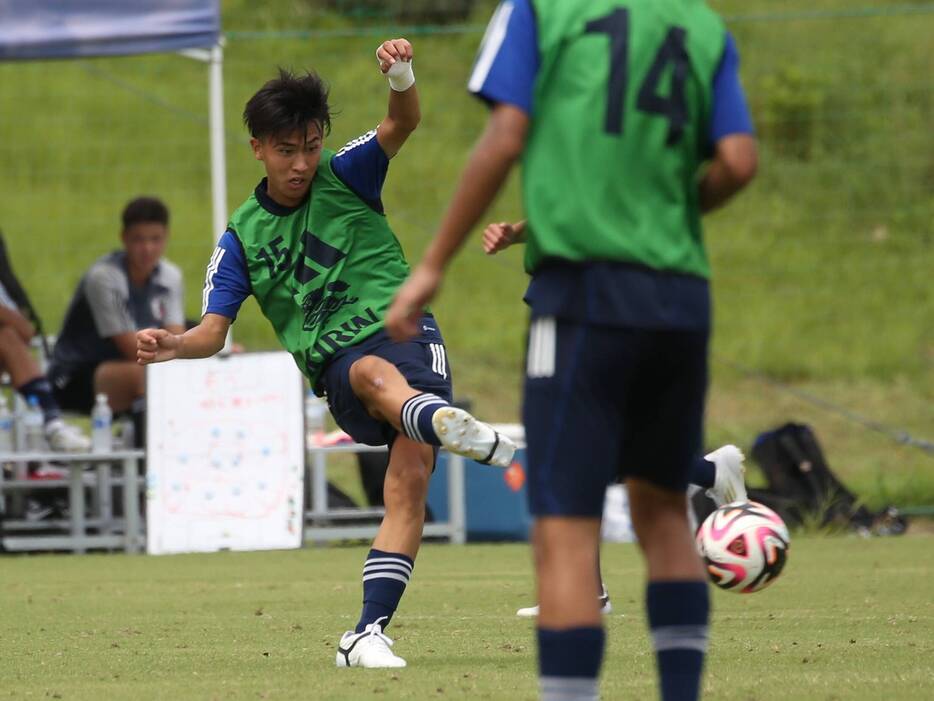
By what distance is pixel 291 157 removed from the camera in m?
5.43

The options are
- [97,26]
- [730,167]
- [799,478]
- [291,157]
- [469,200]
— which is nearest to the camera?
[469,200]

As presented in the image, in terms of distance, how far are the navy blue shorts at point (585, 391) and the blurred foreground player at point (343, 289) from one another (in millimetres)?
1668

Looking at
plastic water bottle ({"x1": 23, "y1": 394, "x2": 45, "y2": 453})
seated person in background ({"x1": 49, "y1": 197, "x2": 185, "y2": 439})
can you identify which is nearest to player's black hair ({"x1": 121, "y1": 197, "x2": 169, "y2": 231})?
seated person in background ({"x1": 49, "y1": 197, "x2": 185, "y2": 439})

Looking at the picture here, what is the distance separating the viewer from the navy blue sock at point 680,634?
362 cm

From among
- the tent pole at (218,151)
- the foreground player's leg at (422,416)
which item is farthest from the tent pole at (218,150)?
the foreground player's leg at (422,416)

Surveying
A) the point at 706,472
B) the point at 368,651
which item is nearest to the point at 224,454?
the point at 706,472

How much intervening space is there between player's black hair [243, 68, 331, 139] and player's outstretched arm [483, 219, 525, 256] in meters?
0.60

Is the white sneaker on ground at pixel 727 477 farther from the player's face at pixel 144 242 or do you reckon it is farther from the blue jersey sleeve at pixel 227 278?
the player's face at pixel 144 242

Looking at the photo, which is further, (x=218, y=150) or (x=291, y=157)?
(x=218, y=150)

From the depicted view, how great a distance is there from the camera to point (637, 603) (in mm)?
7168

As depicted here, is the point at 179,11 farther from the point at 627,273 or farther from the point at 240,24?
the point at 240,24

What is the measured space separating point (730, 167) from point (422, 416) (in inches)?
67.4

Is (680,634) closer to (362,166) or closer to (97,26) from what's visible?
(362,166)

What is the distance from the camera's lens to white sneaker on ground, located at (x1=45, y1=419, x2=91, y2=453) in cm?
1093
